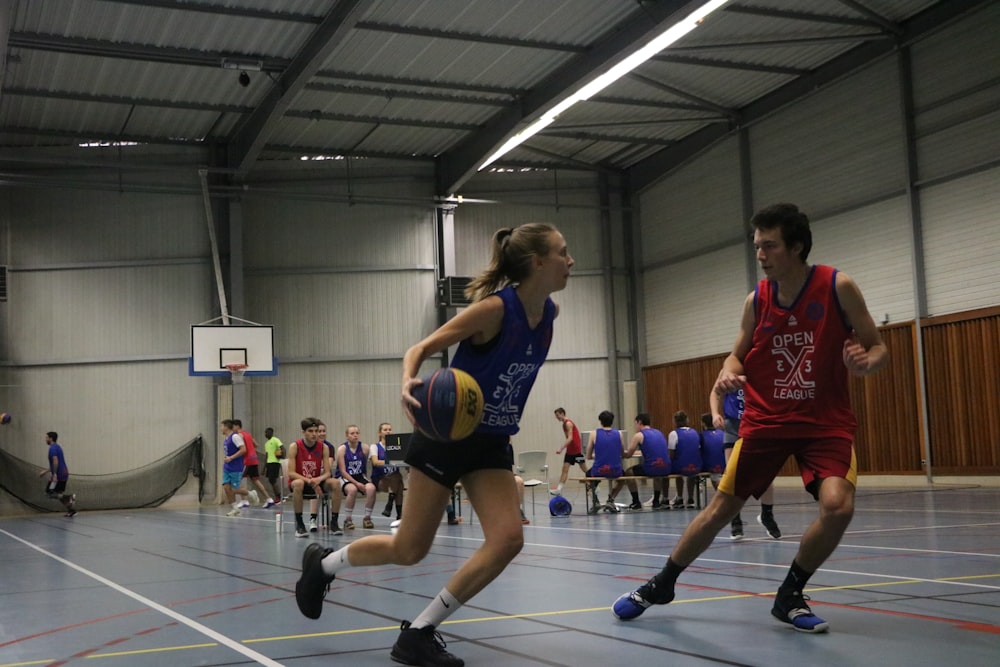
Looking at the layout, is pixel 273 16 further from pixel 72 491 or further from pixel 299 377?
pixel 72 491

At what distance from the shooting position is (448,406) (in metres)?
3.93

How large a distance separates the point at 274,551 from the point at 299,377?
1635cm

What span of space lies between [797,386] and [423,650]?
1.97m

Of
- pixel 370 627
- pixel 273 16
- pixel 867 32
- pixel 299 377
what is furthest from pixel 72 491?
pixel 370 627

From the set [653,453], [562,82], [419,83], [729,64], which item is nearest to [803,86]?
[729,64]

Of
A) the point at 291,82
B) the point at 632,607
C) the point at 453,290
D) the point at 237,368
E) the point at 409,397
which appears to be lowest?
the point at 632,607

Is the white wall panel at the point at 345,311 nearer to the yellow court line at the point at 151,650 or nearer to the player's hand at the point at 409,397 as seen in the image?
the yellow court line at the point at 151,650

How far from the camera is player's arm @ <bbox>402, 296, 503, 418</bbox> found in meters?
4.02

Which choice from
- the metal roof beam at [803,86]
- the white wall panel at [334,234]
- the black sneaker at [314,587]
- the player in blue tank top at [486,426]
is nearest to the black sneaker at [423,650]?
the player in blue tank top at [486,426]

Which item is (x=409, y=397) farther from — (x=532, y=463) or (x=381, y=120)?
(x=381, y=120)

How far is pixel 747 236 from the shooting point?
24.7 m

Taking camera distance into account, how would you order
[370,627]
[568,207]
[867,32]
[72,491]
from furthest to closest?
1. [568,207]
2. [72,491]
3. [867,32]
4. [370,627]

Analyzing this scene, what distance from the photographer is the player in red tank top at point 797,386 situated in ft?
15.1

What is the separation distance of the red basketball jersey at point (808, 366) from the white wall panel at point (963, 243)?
1575 cm
